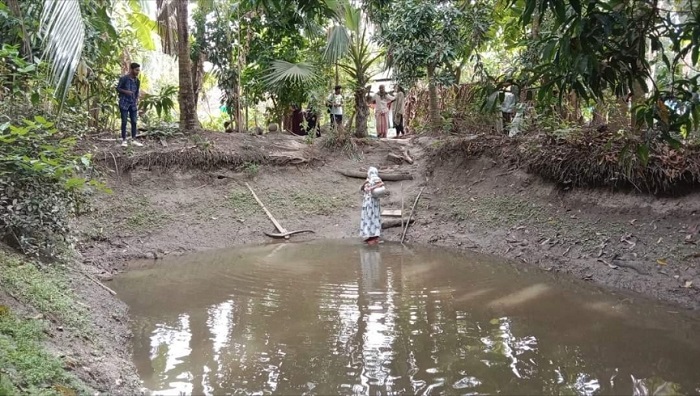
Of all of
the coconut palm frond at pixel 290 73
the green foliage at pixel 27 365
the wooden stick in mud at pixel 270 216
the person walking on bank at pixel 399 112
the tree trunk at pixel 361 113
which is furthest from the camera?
the person walking on bank at pixel 399 112

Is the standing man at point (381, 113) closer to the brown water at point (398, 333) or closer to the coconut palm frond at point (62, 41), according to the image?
the brown water at point (398, 333)

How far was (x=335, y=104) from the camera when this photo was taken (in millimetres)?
14898

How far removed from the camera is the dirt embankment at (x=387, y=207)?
7.85 m

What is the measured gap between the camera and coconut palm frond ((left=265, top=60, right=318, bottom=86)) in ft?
43.8

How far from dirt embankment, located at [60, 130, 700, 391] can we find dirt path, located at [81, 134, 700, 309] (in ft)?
0.07

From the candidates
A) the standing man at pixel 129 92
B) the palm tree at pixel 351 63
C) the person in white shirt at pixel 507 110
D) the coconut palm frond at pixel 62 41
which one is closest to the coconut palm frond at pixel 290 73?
the palm tree at pixel 351 63

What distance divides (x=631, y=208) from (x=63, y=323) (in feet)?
25.6

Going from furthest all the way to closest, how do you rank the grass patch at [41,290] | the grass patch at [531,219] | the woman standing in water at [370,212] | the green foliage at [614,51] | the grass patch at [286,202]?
the grass patch at [286,202] < the woman standing in water at [370,212] < the grass patch at [531,219] < the grass patch at [41,290] < the green foliage at [614,51]

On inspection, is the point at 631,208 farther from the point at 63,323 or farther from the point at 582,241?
the point at 63,323

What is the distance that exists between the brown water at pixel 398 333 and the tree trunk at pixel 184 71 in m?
4.91

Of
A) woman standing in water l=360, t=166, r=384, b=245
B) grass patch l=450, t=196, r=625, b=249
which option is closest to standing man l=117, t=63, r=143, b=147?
woman standing in water l=360, t=166, r=384, b=245

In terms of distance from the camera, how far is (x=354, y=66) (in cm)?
1515

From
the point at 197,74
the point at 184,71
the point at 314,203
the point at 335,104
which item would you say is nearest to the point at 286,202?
the point at 314,203

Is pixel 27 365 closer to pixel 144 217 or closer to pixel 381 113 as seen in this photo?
pixel 144 217
